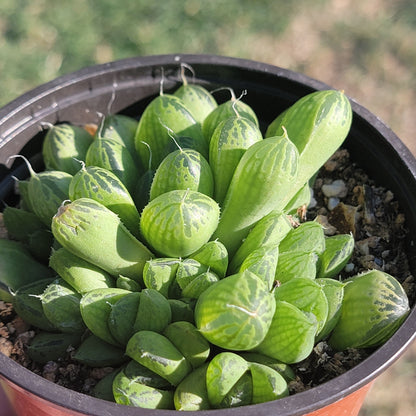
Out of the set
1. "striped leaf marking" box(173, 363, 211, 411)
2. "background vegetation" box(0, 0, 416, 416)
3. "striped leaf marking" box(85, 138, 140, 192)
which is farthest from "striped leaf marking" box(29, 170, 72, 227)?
"background vegetation" box(0, 0, 416, 416)

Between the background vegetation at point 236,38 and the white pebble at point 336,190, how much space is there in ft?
3.69

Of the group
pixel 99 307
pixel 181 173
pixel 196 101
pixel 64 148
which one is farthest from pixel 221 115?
pixel 99 307

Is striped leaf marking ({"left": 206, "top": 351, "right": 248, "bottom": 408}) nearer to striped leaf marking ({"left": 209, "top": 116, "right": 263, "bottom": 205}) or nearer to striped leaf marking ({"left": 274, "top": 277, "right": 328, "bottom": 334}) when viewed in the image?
striped leaf marking ({"left": 274, "top": 277, "right": 328, "bottom": 334})

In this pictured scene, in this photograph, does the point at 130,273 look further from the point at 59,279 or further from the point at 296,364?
the point at 296,364

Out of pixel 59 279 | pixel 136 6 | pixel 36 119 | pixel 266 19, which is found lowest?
pixel 59 279

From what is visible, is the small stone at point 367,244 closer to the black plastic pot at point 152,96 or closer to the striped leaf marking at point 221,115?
the black plastic pot at point 152,96

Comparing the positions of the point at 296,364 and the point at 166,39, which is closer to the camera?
the point at 296,364

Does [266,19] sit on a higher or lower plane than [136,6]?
lower

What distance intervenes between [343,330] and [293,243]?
0.17m

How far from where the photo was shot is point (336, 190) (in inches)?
51.2

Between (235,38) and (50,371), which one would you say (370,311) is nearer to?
(50,371)

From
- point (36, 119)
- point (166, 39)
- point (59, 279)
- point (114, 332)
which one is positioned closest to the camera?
point (114, 332)

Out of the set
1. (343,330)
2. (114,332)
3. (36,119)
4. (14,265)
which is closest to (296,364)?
(343,330)

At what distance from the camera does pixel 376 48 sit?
2.55 m
